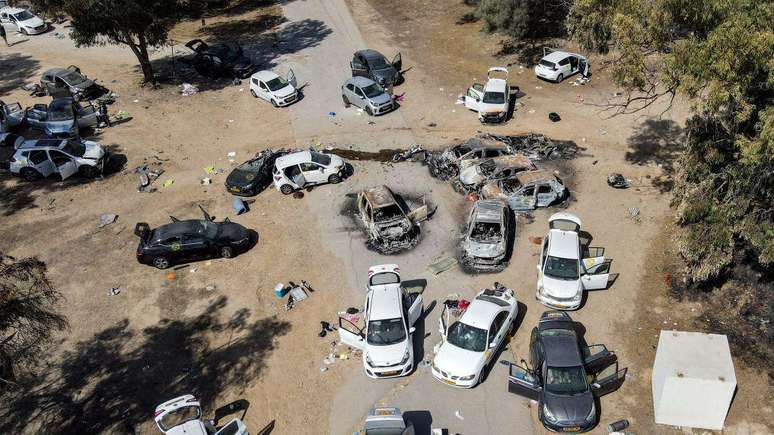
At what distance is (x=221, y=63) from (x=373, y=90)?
1022 centimetres

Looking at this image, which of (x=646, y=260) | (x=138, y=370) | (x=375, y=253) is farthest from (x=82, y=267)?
(x=646, y=260)

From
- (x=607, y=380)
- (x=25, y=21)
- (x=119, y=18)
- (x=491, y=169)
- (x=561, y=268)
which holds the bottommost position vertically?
(x=607, y=380)

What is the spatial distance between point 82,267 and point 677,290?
20427 millimetres

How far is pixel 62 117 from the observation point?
26844mm

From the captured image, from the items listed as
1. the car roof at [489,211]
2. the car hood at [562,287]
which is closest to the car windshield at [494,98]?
the car roof at [489,211]

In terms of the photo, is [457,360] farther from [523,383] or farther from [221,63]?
[221,63]

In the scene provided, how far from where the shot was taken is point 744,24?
14445 millimetres

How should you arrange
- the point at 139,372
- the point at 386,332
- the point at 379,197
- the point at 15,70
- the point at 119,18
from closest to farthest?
1. the point at 386,332
2. the point at 139,372
3. the point at 379,197
4. the point at 119,18
5. the point at 15,70

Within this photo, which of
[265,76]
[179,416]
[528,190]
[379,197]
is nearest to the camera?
[179,416]

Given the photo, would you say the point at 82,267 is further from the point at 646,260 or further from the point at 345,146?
the point at 646,260

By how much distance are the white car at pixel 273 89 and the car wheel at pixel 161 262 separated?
12.3 meters

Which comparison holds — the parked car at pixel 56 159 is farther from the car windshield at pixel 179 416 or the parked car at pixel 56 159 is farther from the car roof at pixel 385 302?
the car roof at pixel 385 302

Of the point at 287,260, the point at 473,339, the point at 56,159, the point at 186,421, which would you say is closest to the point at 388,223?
the point at 287,260

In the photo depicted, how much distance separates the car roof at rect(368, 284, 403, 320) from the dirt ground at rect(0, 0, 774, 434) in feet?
4.82
